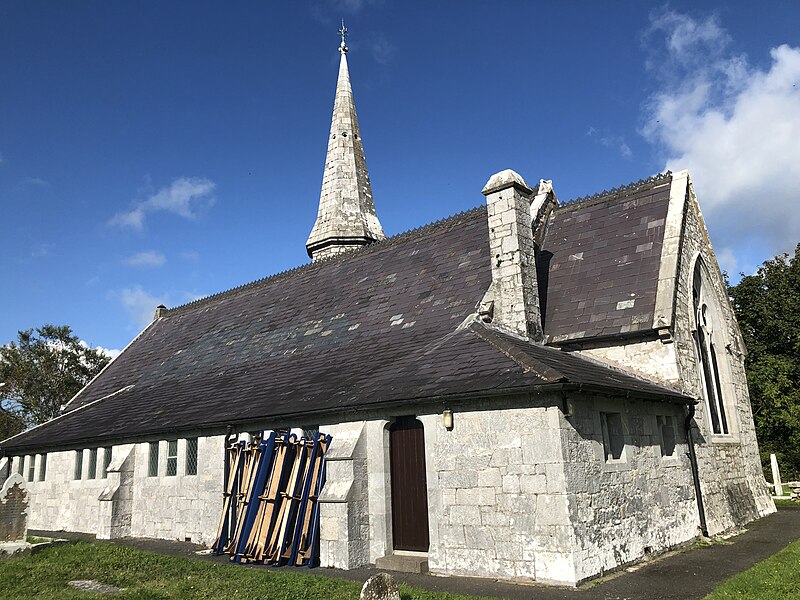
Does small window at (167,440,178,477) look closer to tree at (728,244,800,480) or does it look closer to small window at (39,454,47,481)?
small window at (39,454,47,481)

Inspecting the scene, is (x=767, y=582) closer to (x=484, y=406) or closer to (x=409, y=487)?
(x=484, y=406)

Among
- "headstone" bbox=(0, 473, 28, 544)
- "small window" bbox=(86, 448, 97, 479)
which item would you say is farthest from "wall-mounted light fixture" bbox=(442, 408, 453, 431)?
"small window" bbox=(86, 448, 97, 479)

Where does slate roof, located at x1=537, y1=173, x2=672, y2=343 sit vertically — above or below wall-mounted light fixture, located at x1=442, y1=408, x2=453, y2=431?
above

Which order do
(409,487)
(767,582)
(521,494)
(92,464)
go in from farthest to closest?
(92,464), (409,487), (521,494), (767,582)

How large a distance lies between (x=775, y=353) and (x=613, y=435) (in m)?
27.2

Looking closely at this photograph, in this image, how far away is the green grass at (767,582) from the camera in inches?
303

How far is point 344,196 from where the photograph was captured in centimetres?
2683

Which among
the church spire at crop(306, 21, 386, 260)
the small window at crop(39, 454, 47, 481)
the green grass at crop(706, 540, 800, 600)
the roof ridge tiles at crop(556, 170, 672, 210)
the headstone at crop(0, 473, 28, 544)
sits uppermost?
the church spire at crop(306, 21, 386, 260)

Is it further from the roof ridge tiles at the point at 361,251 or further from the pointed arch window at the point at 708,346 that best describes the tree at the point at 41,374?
the pointed arch window at the point at 708,346

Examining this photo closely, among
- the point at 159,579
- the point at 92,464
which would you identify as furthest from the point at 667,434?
the point at 92,464

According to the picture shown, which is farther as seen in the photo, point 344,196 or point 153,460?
point 344,196

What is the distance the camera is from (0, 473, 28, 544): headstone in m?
12.8

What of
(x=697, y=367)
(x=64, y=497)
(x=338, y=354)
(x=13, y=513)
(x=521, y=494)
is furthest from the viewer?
(x=64, y=497)

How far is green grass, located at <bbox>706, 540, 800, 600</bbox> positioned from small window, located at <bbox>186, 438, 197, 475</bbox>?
11.7m
